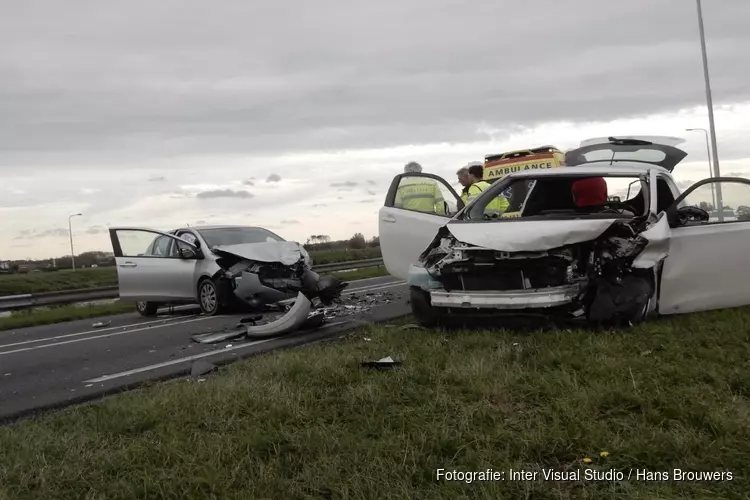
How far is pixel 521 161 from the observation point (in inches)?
393

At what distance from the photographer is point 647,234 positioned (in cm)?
535

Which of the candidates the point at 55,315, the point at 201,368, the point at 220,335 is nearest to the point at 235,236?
the point at 220,335

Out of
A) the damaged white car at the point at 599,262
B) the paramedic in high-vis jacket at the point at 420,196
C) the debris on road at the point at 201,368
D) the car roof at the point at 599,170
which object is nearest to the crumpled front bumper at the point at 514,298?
the damaged white car at the point at 599,262

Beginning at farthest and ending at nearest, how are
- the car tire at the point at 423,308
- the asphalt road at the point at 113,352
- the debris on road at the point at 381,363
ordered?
the car tire at the point at 423,308
the asphalt road at the point at 113,352
the debris on road at the point at 381,363

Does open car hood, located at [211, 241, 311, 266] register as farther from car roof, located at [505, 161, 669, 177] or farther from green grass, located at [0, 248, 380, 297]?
green grass, located at [0, 248, 380, 297]

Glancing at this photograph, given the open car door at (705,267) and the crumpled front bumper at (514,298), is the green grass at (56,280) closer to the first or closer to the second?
the crumpled front bumper at (514,298)

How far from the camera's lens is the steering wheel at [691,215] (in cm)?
589

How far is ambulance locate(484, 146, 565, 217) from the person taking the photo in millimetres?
9672

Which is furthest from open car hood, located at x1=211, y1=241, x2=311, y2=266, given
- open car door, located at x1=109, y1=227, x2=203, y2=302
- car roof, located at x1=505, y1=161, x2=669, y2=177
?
car roof, located at x1=505, y1=161, x2=669, y2=177

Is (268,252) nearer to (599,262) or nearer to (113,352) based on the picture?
(113,352)

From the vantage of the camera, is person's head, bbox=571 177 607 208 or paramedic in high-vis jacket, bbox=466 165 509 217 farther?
paramedic in high-vis jacket, bbox=466 165 509 217

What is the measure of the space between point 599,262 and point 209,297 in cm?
625

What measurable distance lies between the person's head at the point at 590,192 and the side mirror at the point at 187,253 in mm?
5866

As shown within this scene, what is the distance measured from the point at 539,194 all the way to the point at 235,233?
5.31 meters
